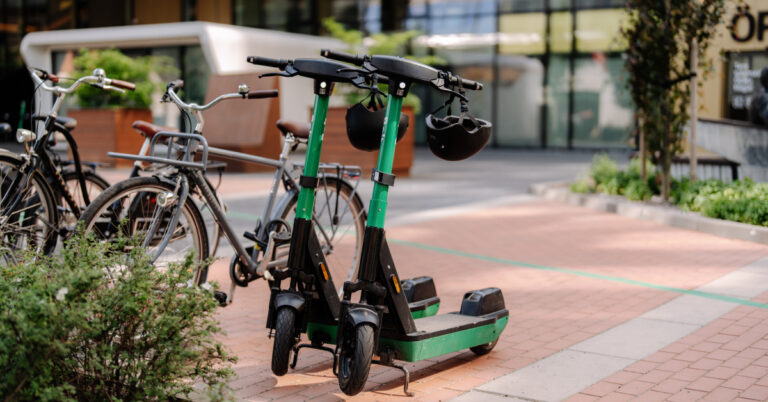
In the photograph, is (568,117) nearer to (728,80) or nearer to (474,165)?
(728,80)

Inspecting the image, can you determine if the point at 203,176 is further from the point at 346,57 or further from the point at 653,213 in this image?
the point at 653,213

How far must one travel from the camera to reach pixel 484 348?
4660mm

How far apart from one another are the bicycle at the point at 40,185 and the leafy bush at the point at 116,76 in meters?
12.0

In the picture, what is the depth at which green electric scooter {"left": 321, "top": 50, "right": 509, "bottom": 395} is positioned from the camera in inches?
149

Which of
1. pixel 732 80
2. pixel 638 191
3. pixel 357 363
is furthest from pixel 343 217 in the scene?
pixel 732 80

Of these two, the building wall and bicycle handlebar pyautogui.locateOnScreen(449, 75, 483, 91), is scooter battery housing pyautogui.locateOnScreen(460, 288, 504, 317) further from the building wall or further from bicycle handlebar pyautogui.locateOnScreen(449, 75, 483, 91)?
the building wall

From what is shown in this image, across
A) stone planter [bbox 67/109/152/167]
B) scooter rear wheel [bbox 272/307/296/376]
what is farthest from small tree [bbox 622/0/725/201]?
stone planter [bbox 67/109/152/167]

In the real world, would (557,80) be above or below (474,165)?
above

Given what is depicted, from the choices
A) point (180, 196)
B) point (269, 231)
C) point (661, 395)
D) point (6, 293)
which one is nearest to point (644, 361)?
point (661, 395)

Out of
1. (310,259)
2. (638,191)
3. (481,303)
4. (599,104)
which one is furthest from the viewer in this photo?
(599,104)

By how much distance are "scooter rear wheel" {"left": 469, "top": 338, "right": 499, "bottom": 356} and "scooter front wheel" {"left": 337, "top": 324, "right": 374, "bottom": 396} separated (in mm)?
1037

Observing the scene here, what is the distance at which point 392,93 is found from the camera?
3881 mm

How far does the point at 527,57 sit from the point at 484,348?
21.6 m

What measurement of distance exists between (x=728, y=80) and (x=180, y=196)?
18414 mm
